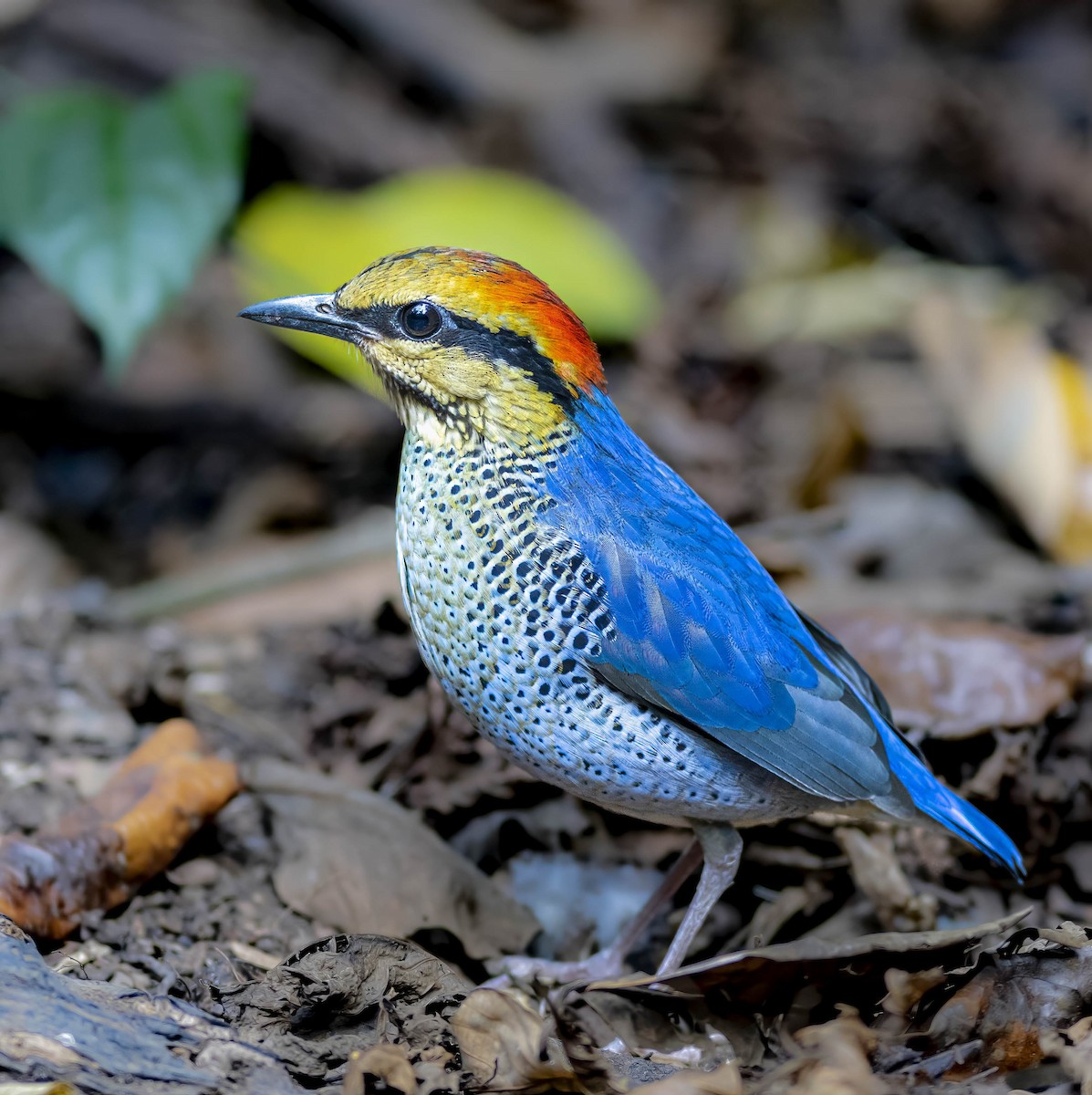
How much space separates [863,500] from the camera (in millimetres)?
6840

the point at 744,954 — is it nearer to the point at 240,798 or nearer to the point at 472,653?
the point at 472,653

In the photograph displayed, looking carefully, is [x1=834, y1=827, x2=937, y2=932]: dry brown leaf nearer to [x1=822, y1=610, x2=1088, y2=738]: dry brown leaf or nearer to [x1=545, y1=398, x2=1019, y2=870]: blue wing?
[x1=545, y1=398, x2=1019, y2=870]: blue wing

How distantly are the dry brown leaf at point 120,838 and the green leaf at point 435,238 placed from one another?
9.65ft

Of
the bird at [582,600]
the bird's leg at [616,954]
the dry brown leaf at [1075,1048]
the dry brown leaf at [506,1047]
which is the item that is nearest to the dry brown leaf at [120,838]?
the bird at [582,600]

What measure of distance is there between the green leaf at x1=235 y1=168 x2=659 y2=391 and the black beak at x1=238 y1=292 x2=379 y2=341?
2695 millimetres

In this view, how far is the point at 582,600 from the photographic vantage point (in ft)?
11.8

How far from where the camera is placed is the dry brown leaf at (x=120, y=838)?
142 inches

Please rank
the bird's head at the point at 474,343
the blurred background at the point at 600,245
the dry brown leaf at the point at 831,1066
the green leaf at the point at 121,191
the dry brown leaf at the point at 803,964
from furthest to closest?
the blurred background at the point at 600,245, the green leaf at the point at 121,191, the bird's head at the point at 474,343, the dry brown leaf at the point at 803,964, the dry brown leaf at the point at 831,1066

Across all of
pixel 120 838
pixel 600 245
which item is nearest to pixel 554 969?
pixel 120 838

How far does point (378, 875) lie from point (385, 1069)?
3.67 feet

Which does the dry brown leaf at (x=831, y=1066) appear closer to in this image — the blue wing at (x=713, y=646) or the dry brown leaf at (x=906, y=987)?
the dry brown leaf at (x=906, y=987)

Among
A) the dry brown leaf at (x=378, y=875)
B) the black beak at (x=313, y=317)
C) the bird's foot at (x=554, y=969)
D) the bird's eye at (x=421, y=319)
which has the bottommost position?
the bird's foot at (x=554, y=969)

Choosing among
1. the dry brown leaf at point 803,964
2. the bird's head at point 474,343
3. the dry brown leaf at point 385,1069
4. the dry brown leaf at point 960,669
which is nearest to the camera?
the dry brown leaf at point 385,1069

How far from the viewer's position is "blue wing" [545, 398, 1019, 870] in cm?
363
